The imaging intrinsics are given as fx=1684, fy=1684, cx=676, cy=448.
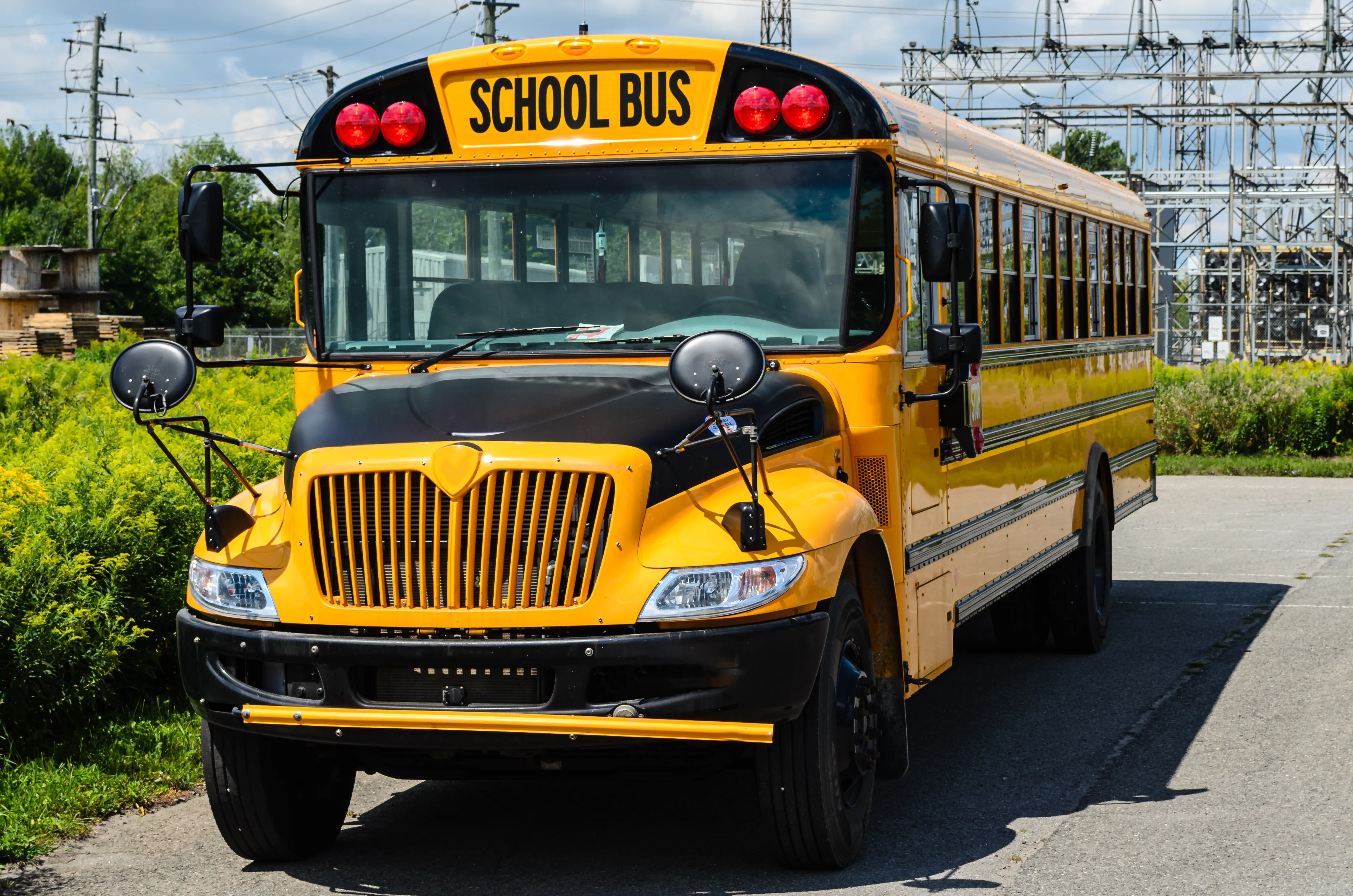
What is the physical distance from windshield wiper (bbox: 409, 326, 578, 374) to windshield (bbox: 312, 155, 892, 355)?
19 millimetres

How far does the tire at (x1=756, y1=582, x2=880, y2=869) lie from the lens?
4.74m

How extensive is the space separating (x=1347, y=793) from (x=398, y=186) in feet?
13.0

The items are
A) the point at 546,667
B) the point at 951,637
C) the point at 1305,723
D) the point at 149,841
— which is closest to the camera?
the point at 546,667

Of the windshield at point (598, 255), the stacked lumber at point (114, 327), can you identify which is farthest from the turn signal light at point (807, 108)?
the stacked lumber at point (114, 327)

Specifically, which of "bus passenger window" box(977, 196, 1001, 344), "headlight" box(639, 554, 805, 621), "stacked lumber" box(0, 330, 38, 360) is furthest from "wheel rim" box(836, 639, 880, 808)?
"stacked lumber" box(0, 330, 38, 360)

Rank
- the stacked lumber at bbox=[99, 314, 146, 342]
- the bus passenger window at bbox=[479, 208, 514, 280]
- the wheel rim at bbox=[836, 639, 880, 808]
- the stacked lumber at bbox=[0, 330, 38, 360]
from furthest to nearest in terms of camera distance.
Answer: the stacked lumber at bbox=[99, 314, 146, 342], the stacked lumber at bbox=[0, 330, 38, 360], the bus passenger window at bbox=[479, 208, 514, 280], the wheel rim at bbox=[836, 639, 880, 808]

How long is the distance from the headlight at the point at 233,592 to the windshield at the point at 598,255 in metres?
1.19

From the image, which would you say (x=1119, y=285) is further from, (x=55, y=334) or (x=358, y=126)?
(x=55, y=334)

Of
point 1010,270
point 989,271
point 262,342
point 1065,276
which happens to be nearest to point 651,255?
point 989,271

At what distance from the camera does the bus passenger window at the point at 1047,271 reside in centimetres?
807

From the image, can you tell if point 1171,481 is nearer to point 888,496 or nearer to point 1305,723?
point 1305,723

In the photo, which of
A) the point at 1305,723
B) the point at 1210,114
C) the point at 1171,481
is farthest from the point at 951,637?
the point at 1210,114

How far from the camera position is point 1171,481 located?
21047mm

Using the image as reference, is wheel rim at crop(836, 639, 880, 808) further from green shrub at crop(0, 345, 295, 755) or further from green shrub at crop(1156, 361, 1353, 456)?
green shrub at crop(1156, 361, 1353, 456)
